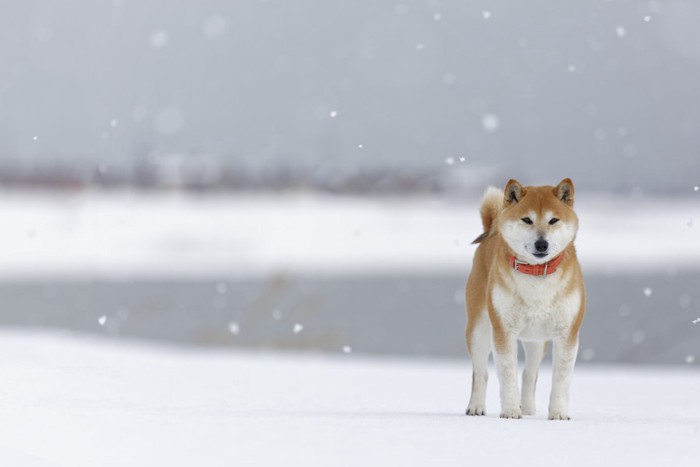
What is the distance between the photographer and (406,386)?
6738 millimetres

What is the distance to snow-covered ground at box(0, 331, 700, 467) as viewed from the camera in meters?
3.47

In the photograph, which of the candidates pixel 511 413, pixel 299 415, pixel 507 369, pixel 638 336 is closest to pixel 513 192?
pixel 507 369

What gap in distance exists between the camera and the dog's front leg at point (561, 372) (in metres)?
4.30

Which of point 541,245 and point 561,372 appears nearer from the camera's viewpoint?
point 541,245

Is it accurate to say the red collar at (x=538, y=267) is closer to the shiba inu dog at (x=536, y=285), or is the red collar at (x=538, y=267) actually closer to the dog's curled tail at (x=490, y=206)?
the shiba inu dog at (x=536, y=285)

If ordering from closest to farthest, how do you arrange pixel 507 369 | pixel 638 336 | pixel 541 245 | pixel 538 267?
pixel 541 245 → pixel 538 267 → pixel 507 369 → pixel 638 336

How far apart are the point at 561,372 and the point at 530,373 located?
0.53 meters

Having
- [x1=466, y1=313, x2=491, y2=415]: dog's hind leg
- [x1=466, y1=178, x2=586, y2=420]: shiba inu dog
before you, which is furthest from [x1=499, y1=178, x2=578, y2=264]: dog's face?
[x1=466, y1=313, x2=491, y2=415]: dog's hind leg

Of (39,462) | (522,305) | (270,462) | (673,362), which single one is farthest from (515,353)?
(673,362)

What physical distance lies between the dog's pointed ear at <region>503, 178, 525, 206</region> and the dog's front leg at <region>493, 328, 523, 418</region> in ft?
2.28

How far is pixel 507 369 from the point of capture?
4324 mm

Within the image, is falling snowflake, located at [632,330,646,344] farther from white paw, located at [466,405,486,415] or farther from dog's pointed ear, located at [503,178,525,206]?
dog's pointed ear, located at [503,178,525,206]

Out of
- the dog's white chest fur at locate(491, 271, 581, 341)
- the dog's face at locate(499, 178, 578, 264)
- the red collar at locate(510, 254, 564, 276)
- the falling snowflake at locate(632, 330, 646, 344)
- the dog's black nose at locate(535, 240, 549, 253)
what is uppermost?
the falling snowflake at locate(632, 330, 646, 344)

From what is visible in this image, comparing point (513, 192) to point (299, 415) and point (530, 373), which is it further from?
point (299, 415)
